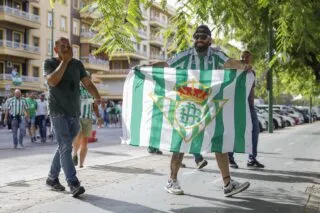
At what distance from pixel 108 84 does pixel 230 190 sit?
67797 millimetres

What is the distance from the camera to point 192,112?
6.56m

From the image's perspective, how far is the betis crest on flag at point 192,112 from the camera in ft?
21.3

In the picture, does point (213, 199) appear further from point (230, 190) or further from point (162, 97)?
point (162, 97)

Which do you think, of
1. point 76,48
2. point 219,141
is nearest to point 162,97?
point 219,141

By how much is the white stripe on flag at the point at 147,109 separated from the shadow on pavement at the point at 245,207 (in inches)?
40.7

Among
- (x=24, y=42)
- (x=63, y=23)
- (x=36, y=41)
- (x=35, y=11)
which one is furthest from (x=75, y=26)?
(x=24, y=42)

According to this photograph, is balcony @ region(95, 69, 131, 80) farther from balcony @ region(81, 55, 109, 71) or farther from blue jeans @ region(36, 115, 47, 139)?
blue jeans @ region(36, 115, 47, 139)

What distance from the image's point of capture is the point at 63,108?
6.94m

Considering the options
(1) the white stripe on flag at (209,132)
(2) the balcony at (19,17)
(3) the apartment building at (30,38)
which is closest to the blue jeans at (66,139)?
(1) the white stripe on flag at (209,132)

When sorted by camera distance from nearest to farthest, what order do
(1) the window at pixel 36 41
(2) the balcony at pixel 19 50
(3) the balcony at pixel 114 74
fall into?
(2) the balcony at pixel 19 50, (1) the window at pixel 36 41, (3) the balcony at pixel 114 74

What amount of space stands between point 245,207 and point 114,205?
1492 millimetres

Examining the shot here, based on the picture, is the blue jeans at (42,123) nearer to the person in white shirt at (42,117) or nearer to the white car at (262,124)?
the person in white shirt at (42,117)

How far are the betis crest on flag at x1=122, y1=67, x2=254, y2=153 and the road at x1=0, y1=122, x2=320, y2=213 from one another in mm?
687

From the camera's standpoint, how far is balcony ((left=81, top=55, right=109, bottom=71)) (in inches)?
2491
